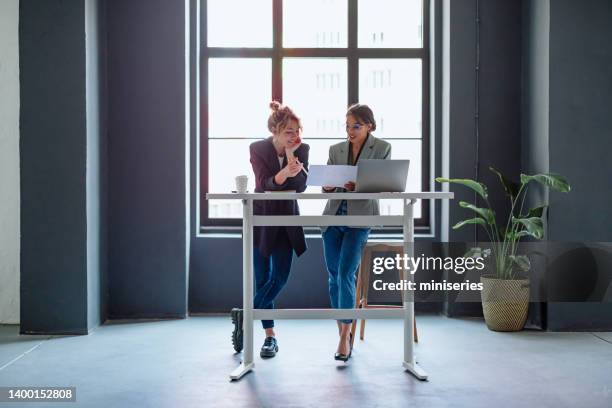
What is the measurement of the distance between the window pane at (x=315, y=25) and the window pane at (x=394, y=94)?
11.6 inches

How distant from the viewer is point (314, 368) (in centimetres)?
325

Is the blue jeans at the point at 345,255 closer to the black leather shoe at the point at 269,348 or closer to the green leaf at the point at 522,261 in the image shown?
the black leather shoe at the point at 269,348

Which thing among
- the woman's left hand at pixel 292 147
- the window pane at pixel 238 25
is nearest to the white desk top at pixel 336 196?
the woman's left hand at pixel 292 147

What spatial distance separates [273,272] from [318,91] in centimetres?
196

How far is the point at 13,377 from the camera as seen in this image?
121 inches

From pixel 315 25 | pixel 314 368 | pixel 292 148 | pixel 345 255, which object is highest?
pixel 315 25

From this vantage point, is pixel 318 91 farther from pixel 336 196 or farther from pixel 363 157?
pixel 336 196

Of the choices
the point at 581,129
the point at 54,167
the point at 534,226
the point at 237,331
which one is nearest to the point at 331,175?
the point at 237,331

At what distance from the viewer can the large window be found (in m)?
4.91

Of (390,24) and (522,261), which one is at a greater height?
(390,24)

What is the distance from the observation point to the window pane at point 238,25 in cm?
493

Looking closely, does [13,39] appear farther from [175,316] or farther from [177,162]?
[175,316]

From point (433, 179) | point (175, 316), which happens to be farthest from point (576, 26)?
point (175, 316)

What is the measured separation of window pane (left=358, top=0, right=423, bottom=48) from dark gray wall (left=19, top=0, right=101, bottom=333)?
203cm
